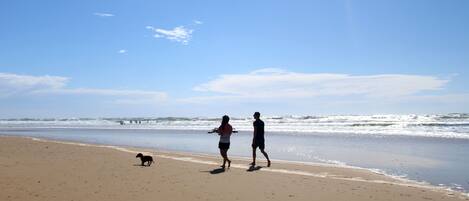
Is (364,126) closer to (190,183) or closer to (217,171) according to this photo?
(217,171)

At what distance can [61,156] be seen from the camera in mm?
16906

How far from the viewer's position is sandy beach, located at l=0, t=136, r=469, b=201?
30.7 ft

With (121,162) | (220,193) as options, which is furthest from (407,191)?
(121,162)

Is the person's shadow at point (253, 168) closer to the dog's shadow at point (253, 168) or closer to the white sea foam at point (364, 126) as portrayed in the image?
the dog's shadow at point (253, 168)

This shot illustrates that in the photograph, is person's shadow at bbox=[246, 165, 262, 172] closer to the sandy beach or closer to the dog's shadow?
the dog's shadow

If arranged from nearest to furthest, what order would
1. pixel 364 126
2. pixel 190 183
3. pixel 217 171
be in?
pixel 190 183, pixel 217 171, pixel 364 126

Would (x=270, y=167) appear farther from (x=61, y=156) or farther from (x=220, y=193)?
(x=61, y=156)

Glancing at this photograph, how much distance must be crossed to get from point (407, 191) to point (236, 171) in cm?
493

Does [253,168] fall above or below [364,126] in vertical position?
below

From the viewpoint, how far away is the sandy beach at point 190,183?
9.36 metres

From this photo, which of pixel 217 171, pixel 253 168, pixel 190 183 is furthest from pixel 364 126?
pixel 190 183

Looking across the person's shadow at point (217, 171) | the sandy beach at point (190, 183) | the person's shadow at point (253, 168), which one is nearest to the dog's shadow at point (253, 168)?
the person's shadow at point (253, 168)

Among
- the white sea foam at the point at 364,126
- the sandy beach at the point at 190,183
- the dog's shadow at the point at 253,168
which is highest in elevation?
the white sea foam at the point at 364,126

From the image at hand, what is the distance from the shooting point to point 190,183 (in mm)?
10914
